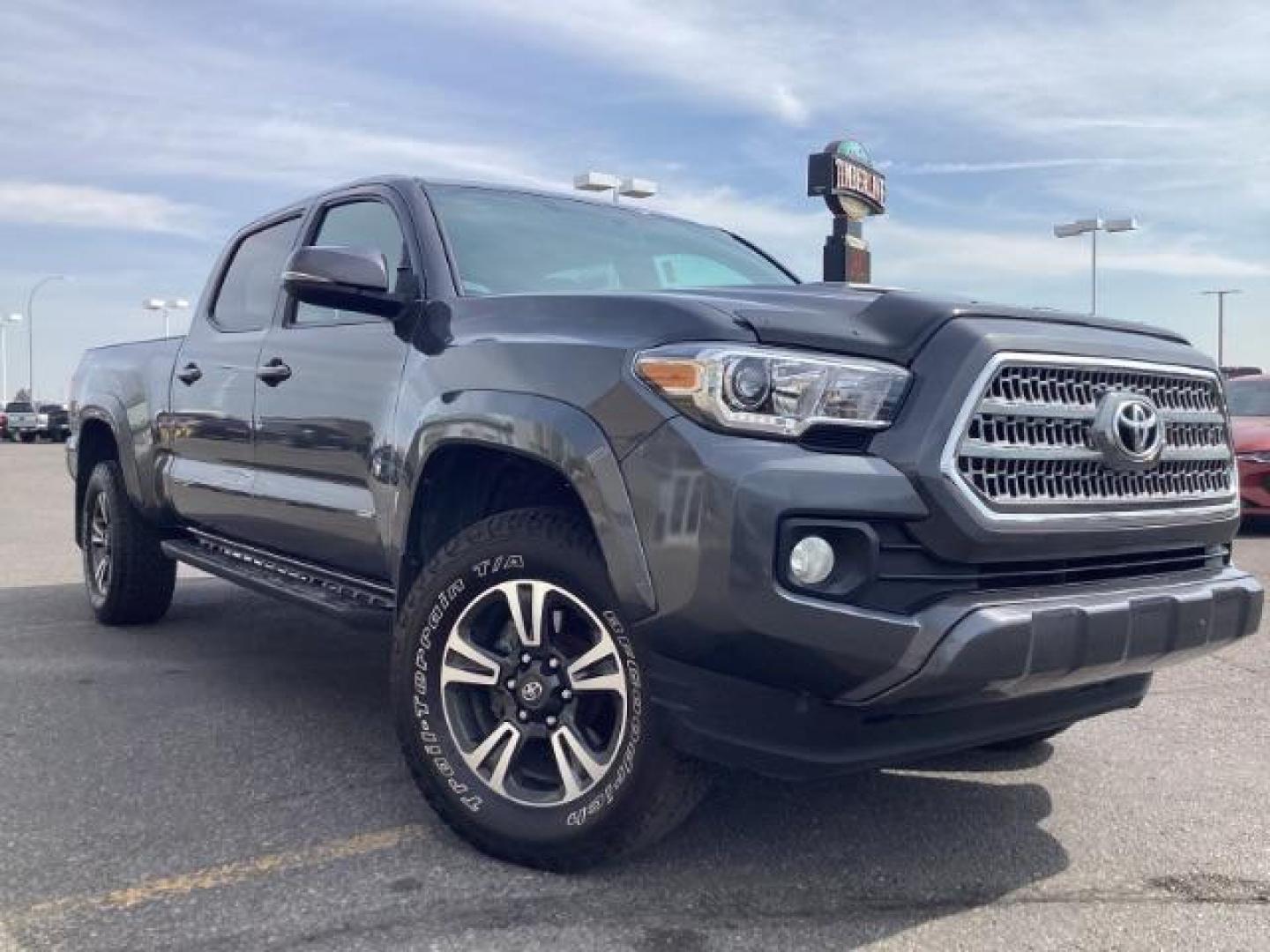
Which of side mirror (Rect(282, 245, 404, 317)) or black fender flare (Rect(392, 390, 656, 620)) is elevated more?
side mirror (Rect(282, 245, 404, 317))

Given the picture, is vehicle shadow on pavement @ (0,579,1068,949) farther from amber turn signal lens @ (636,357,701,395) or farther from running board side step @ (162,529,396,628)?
amber turn signal lens @ (636,357,701,395)

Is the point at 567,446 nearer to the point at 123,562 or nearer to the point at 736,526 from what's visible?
the point at 736,526

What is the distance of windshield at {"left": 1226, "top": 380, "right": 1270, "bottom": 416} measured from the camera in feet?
39.3

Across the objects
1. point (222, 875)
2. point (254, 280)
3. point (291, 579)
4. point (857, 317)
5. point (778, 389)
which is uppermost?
point (254, 280)

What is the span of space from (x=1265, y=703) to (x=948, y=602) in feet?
9.98

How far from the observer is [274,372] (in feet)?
14.6

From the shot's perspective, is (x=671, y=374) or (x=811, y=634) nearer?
(x=811, y=634)

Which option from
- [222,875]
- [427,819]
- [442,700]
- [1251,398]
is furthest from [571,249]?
[1251,398]

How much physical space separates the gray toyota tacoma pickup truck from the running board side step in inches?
1.1

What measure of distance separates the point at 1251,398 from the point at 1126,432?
10.5 metres

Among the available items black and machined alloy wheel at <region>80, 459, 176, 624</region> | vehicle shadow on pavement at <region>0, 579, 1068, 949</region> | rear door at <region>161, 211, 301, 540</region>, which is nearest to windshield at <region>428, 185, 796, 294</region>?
rear door at <region>161, 211, 301, 540</region>

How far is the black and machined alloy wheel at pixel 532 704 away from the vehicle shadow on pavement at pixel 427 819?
0.48ft

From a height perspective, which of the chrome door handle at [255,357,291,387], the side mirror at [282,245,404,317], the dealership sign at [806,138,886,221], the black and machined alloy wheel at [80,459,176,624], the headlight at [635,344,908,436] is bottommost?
the black and machined alloy wheel at [80,459,176,624]

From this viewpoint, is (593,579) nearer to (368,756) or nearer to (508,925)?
(508,925)
